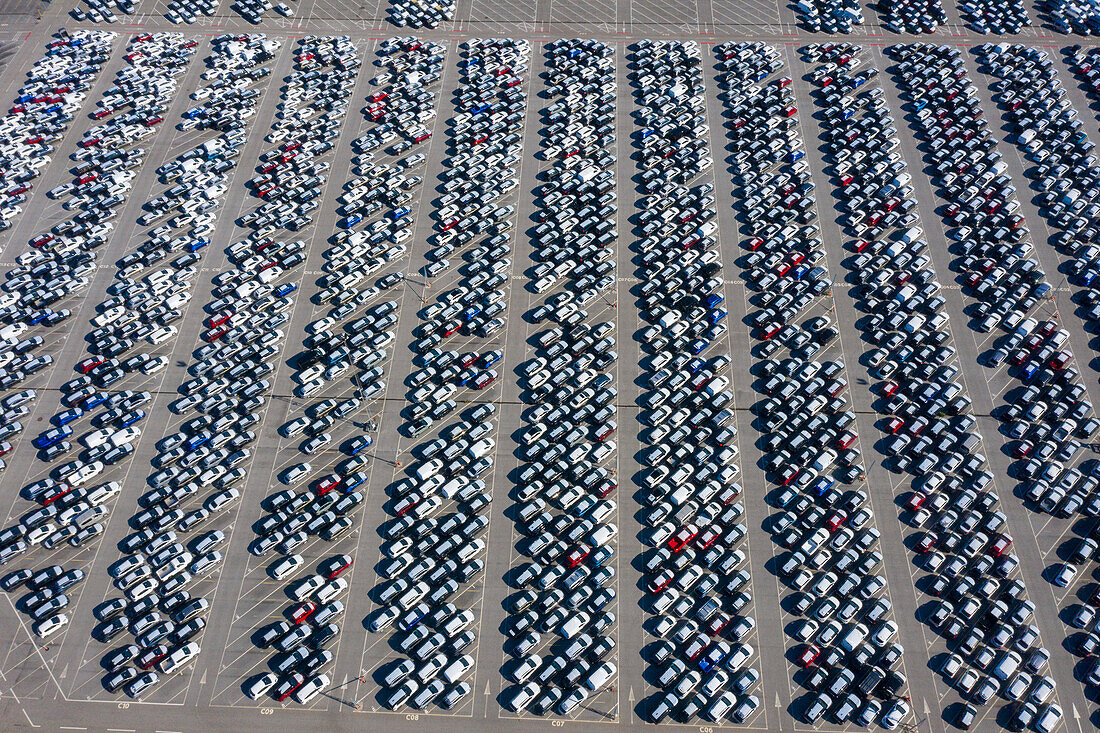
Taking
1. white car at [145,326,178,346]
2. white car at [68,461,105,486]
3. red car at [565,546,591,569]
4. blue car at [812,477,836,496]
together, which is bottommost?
white car at [68,461,105,486]

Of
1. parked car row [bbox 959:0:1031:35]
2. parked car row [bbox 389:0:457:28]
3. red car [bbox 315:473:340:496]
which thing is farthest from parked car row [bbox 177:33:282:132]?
parked car row [bbox 959:0:1031:35]

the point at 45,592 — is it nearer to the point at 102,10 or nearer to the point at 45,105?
the point at 45,105

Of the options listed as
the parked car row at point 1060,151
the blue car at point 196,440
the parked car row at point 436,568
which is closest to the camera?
the parked car row at point 436,568

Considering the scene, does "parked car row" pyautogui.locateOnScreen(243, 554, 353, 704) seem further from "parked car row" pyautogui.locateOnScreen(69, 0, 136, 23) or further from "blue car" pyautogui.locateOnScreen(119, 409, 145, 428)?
"parked car row" pyautogui.locateOnScreen(69, 0, 136, 23)

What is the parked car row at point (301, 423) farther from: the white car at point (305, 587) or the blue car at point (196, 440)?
the blue car at point (196, 440)

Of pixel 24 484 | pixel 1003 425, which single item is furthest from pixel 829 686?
pixel 24 484

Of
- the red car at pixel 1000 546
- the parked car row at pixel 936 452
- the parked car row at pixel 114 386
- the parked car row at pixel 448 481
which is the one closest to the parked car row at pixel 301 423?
the parked car row at pixel 448 481

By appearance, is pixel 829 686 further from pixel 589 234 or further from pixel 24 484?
pixel 24 484
